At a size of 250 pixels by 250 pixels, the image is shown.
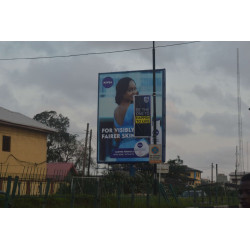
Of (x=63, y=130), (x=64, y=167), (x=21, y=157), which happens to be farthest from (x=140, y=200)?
(x=63, y=130)

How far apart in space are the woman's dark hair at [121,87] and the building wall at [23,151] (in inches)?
425

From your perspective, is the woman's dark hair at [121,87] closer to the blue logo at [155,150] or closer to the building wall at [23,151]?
the building wall at [23,151]

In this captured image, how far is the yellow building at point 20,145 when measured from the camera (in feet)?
100

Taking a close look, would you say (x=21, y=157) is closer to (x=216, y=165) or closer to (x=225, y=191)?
(x=225, y=191)

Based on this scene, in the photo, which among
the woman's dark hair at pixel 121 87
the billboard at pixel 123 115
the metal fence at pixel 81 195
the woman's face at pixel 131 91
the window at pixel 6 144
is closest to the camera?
the metal fence at pixel 81 195

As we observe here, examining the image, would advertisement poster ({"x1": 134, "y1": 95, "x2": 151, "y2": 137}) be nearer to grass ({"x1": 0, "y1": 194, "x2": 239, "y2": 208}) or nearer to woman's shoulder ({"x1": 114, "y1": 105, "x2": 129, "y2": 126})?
woman's shoulder ({"x1": 114, "y1": 105, "x2": 129, "y2": 126})

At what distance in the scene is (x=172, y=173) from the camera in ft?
279

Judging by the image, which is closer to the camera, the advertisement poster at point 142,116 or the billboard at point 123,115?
the advertisement poster at point 142,116

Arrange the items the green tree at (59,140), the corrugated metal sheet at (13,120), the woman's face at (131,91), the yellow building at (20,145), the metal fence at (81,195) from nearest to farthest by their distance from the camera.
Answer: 1. the metal fence at (81,195)
2. the yellow building at (20,145)
3. the corrugated metal sheet at (13,120)
4. the woman's face at (131,91)
5. the green tree at (59,140)

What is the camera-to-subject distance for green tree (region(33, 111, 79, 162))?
76.0 meters

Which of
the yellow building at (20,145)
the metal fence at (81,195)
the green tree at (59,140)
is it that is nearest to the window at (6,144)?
the yellow building at (20,145)

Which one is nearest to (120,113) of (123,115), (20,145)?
(123,115)

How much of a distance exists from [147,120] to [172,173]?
147 feet

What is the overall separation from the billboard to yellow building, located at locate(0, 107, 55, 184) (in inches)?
371
